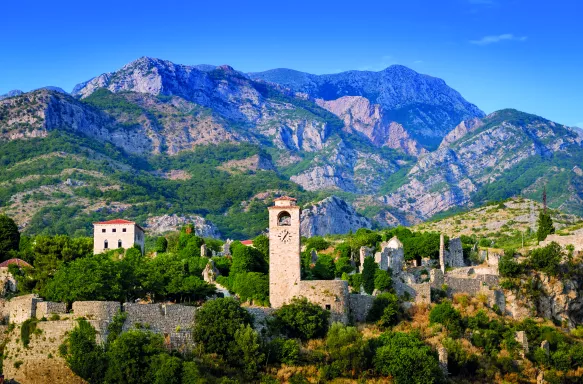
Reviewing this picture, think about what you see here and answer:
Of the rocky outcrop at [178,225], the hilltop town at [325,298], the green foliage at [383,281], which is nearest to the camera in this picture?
the hilltop town at [325,298]

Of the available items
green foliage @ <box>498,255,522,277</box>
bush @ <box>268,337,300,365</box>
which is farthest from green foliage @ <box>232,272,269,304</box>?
green foliage @ <box>498,255,522,277</box>

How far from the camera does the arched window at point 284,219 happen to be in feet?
227

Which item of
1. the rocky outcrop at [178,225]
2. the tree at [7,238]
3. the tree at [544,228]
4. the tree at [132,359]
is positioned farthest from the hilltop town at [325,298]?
the rocky outcrop at [178,225]

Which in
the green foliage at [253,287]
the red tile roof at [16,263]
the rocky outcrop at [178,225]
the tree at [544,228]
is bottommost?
the green foliage at [253,287]

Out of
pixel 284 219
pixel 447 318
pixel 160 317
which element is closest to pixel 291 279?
pixel 284 219

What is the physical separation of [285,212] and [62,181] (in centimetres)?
13719

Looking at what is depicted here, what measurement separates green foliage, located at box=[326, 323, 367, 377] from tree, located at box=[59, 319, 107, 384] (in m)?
15.6

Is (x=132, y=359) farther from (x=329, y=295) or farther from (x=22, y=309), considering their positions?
(x=329, y=295)

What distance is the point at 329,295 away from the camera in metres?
66.5

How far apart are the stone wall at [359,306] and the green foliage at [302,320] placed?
12.2 ft

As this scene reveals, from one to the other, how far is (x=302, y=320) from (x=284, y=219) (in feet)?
30.2

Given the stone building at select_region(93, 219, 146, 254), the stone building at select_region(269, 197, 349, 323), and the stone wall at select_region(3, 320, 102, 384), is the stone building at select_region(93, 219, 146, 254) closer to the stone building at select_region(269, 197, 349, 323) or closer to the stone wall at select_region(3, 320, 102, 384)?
the stone building at select_region(269, 197, 349, 323)

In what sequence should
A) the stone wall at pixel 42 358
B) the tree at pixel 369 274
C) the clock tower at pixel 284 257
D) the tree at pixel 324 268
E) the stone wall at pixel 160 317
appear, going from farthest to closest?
the tree at pixel 324 268 → the tree at pixel 369 274 → the clock tower at pixel 284 257 → the stone wall at pixel 160 317 → the stone wall at pixel 42 358

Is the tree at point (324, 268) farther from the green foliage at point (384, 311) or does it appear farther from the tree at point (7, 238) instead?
the tree at point (7, 238)
